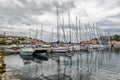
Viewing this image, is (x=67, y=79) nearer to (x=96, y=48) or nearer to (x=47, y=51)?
(x=47, y=51)

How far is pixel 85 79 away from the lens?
1253 inches

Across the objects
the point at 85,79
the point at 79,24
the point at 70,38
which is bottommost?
the point at 85,79

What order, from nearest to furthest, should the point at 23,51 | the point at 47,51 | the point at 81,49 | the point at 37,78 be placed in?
1. the point at 37,78
2. the point at 23,51
3. the point at 47,51
4. the point at 81,49

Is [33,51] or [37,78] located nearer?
[37,78]

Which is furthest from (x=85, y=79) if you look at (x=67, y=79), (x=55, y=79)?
(x=55, y=79)

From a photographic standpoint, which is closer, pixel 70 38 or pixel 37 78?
pixel 37 78

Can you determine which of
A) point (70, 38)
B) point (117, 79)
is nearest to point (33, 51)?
point (70, 38)

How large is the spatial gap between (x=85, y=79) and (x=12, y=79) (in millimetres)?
13184

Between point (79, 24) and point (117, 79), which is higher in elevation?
point (79, 24)

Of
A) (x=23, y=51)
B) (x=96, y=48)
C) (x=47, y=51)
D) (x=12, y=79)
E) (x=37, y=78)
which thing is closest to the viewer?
(x=12, y=79)

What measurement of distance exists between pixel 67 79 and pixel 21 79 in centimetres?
837

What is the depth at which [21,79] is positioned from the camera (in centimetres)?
3084

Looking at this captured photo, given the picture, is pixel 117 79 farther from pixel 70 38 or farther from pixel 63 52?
pixel 70 38

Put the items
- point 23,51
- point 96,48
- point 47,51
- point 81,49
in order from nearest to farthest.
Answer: point 23,51 → point 47,51 → point 81,49 → point 96,48
